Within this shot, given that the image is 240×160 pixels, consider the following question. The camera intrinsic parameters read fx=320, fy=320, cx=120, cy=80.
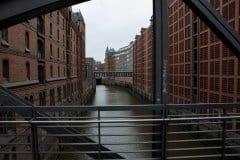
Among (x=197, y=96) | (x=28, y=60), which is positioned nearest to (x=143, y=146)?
(x=197, y=96)

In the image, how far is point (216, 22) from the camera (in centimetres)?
470

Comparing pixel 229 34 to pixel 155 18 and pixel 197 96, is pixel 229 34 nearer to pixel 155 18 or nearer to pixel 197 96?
pixel 155 18

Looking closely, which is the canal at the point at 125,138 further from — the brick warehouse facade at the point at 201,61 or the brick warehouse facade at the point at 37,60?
the brick warehouse facade at the point at 201,61

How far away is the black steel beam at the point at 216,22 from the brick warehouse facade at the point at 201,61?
13.5 meters

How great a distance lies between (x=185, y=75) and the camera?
95.3 ft

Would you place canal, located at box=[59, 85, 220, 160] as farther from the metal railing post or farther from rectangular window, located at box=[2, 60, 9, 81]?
rectangular window, located at box=[2, 60, 9, 81]

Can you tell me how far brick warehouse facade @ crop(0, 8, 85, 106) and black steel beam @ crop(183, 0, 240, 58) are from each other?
9.90m

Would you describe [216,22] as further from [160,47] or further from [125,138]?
[125,138]

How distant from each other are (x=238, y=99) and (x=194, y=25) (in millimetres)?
10048

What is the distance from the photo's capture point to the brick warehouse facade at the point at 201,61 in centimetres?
1861

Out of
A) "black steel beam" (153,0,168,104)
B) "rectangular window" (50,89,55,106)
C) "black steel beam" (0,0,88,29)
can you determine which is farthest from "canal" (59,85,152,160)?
"rectangular window" (50,89,55,106)

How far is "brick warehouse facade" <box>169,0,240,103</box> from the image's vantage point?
61.1 ft

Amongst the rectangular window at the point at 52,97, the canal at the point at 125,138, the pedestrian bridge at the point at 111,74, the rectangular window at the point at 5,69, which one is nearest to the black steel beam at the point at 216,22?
the canal at the point at 125,138

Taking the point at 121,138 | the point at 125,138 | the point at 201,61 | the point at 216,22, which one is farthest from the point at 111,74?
the point at 216,22
